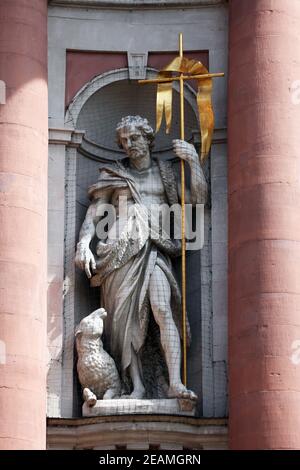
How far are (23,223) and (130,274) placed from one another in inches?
48.6

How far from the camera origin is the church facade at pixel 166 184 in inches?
866

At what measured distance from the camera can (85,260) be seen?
23.0m

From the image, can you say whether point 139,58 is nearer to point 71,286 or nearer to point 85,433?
point 71,286

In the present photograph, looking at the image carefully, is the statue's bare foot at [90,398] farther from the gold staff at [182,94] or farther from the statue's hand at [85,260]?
the gold staff at [182,94]

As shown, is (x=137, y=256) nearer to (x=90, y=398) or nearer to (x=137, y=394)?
(x=137, y=394)

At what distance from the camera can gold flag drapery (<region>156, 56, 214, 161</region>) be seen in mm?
23375

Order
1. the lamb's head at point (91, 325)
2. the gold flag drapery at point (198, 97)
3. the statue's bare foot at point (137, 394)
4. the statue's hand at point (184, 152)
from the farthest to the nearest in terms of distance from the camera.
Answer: the gold flag drapery at point (198, 97) < the statue's hand at point (184, 152) < the lamb's head at point (91, 325) < the statue's bare foot at point (137, 394)

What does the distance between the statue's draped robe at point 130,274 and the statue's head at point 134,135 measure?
0.29m

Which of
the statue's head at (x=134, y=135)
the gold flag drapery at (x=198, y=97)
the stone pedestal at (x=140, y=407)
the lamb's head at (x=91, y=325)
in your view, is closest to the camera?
the stone pedestal at (x=140, y=407)

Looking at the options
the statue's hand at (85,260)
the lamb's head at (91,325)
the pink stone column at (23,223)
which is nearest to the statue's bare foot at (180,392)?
the lamb's head at (91,325)

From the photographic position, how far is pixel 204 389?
22.8 m

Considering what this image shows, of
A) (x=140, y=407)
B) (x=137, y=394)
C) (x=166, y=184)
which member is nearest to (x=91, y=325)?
(x=137, y=394)

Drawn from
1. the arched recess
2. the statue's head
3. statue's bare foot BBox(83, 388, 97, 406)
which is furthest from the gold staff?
statue's bare foot BBox(83, 388, 97, 406)
